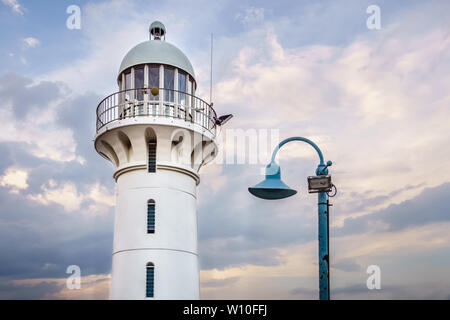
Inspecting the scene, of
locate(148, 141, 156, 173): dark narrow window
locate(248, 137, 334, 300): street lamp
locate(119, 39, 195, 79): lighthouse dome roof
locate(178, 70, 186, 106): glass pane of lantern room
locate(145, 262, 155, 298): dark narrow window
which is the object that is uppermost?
locate(119, 39, 195, 79): lighthouse dome roof

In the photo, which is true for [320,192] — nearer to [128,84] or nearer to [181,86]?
[181,86]

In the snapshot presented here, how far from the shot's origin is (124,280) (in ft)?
81.3

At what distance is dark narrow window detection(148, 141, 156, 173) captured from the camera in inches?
1025

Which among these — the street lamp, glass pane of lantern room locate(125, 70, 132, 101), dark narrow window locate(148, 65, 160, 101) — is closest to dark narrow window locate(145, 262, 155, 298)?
glass pane of lantern room locate(125, 70, 132, 101)

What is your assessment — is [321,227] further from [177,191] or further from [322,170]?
[177,191]

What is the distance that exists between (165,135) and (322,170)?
12081mm

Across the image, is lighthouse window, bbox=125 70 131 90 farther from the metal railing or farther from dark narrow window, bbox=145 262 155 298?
dark narrow window, bbox=145 262 155 298

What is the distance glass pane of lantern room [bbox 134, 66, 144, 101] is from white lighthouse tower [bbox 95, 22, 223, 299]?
0.15 ft

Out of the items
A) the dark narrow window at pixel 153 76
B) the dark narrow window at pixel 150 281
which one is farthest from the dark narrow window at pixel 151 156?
the dark narrow window at pixel 150 281

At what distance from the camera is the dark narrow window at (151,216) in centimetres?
2524

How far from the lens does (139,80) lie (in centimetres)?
2658

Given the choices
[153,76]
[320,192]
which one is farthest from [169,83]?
[320,192]

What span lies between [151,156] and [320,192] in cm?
1295
